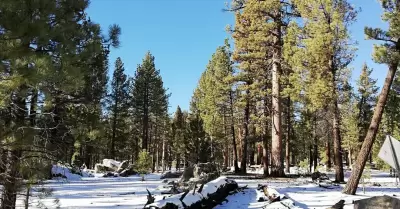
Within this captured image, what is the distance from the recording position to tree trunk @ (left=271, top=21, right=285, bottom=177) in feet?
62.4

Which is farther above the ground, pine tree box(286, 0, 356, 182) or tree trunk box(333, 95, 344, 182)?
pine tree box(286, 0, 356, 182)

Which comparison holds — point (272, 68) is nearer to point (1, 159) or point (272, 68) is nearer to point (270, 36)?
point (270, 36)

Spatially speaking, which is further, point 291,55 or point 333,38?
point 291,55

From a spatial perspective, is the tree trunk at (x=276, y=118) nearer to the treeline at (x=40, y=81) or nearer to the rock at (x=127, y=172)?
the treeline at (x=40, y=81)

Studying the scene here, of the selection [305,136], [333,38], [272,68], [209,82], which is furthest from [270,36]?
[305,136]

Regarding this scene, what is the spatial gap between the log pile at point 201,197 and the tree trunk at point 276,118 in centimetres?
694

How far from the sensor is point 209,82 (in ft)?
112

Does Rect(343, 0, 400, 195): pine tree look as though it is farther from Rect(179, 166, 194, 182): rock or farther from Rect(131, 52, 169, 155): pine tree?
Rect(131, 52, 169, 155): pine tree

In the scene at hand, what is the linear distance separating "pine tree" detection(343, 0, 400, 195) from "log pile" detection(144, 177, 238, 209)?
4.38m

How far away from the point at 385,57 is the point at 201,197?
769cm

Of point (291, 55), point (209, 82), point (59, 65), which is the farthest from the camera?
point (209, 82)

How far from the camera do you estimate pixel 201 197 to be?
9.42 meters

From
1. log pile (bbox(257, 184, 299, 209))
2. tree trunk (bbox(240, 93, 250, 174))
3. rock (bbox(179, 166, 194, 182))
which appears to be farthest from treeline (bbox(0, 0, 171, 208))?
tree trunk (bbox(240, 93, 250, 174))

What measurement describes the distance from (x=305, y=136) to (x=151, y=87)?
21698 millimetres
